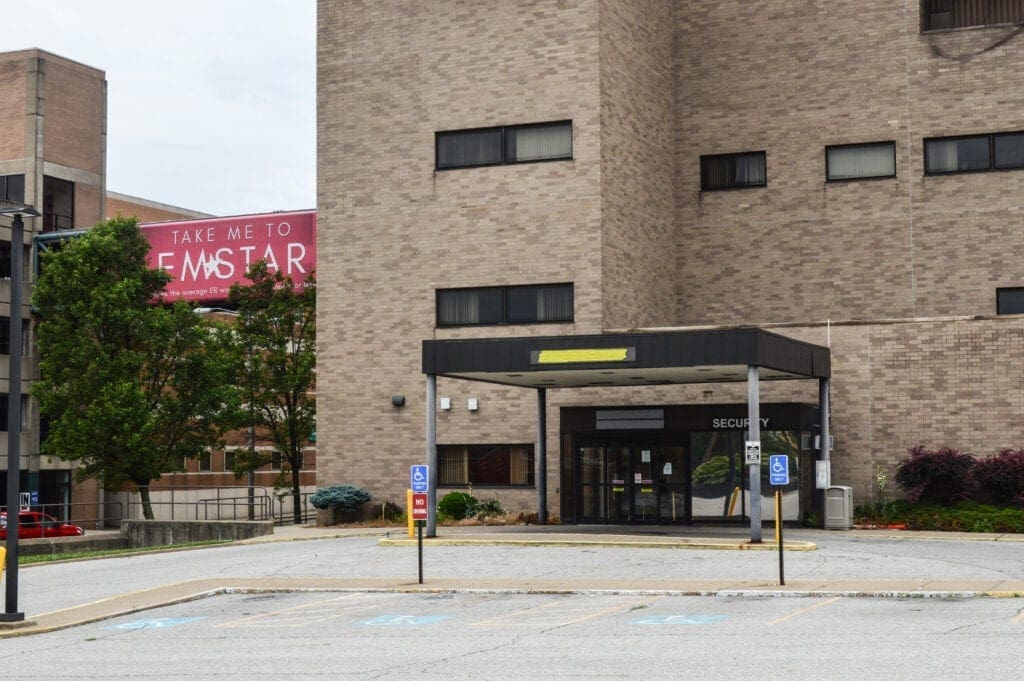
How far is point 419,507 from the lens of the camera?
72.7 feet

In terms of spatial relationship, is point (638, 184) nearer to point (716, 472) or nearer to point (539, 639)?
point (716, 472)

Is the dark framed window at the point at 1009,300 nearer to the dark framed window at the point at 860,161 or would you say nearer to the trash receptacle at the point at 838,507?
the dark framed window at the point at 860,161

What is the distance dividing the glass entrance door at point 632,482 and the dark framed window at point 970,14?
1682 centimetres

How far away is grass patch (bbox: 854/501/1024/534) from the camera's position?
32.3m

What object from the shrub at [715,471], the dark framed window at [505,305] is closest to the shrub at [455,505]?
the dark framed window at [505,305]

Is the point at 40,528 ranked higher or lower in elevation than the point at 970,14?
lower

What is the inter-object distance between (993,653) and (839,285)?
27445 millimetres

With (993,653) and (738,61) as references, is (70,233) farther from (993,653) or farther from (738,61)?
(993,653)

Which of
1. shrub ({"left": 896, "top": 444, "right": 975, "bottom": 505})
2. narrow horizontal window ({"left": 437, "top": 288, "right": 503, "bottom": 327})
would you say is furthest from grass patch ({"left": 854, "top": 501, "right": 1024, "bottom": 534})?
narrow horizontal window ({"left": 437, "top": 288, "right": 503, "bottom": 327})

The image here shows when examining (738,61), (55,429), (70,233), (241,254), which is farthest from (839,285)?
(70,233)

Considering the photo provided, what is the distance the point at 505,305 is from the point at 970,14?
1746 centimetres

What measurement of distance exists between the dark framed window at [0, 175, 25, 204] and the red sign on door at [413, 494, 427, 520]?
41.5m

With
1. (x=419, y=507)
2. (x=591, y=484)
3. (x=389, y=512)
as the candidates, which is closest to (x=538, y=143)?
(x=591, y=484)

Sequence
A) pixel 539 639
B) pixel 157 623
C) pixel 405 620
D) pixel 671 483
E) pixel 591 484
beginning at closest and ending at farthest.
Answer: pixel 539 639 → pixel 405 620 → pixel 157 623 → pixel 671 483 → pixel 591 484
